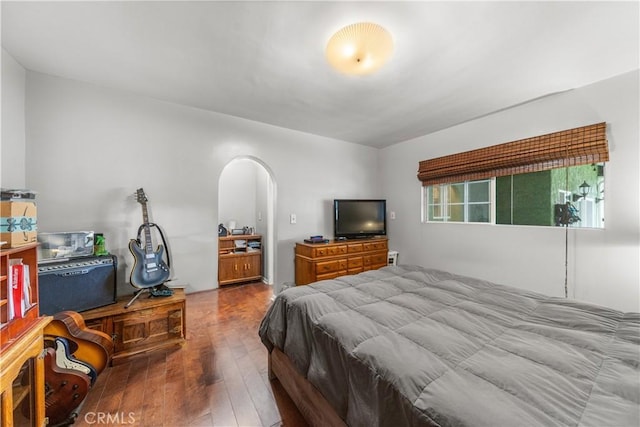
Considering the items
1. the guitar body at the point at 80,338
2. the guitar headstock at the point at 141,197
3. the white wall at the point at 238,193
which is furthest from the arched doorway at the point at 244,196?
the guitar body at the point at 80,338

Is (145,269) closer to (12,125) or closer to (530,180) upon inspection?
(12,125)

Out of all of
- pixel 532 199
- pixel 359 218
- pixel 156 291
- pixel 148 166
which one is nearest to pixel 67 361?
pixel 156 291

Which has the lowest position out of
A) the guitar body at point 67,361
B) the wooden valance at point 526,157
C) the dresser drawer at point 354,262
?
the guitar body at point 67,361

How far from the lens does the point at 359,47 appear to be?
1.55 metres

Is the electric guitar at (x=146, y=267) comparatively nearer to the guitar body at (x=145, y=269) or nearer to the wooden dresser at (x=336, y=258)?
the guitar body at (x=145, y=269)

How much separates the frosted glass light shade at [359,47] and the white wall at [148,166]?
2053 millimetres

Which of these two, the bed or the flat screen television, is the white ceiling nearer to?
the flat screen television

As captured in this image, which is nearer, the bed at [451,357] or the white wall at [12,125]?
the bed at [451,357]

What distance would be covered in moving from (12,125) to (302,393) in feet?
10.2

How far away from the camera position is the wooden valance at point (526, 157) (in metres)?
2.32

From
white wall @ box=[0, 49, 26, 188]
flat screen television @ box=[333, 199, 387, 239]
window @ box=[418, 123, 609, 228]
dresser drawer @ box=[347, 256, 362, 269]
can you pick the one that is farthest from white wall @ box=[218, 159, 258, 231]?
window @ box=[418, 123, 609, 228]

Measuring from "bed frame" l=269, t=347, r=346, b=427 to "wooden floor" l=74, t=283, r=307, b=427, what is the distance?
Result: 10 cm

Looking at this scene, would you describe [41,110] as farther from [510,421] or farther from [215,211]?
[510,421]

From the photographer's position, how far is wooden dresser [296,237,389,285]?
337cm
